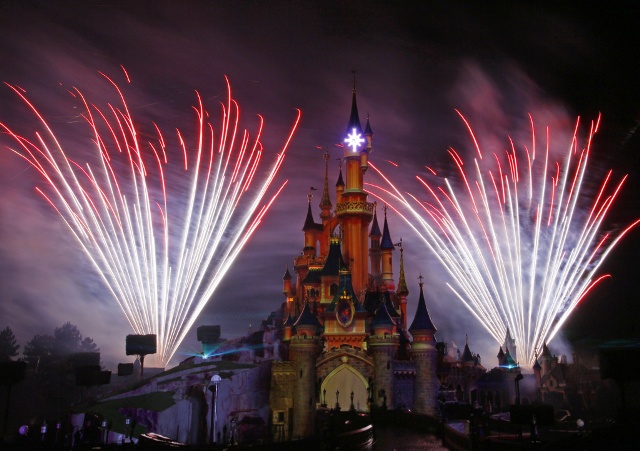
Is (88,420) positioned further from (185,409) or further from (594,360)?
(594,360)

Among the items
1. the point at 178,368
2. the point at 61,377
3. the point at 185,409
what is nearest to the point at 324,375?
the point at 185,409

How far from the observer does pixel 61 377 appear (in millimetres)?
79562

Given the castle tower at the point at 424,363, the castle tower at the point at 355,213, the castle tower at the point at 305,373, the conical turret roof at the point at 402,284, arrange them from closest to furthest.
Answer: the castle tower at the point at 305,373
the castle tower at the point at 424,363
the castle tower at the point at 355,213
the conical turret roof at the point at 402,284

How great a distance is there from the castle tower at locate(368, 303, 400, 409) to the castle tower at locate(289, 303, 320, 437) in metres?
4.81

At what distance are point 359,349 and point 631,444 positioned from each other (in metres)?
34.2

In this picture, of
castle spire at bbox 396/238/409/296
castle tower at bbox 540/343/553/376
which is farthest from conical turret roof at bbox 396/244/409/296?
castle tower at bbox 540/343/553/376

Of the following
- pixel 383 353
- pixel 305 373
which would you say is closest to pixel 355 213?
pixel 383 353

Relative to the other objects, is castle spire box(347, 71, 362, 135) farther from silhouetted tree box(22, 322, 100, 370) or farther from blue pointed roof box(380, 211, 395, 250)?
silhouetted tree box(22, 322, 100, 370)

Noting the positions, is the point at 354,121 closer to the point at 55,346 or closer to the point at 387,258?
the point at 387,258

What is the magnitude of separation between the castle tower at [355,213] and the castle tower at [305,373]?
48.0 ft

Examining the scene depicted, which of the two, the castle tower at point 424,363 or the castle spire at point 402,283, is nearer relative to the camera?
the castle tower at point 424,363

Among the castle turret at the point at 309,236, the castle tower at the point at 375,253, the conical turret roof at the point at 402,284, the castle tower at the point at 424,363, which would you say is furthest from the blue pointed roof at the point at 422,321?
the castle turret at the point at 309,236

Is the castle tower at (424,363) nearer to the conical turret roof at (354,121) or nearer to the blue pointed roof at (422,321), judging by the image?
the blue pointed roof at (422,321)

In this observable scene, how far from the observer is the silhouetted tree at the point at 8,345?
83.8 metres
